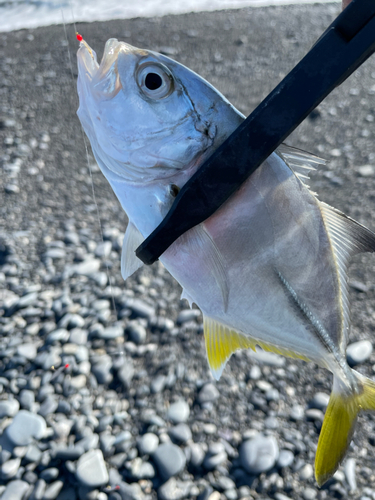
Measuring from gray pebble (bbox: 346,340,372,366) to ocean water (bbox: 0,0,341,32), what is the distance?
19.6 ft

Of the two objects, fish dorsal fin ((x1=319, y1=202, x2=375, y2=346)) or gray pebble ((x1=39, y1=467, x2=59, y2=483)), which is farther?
gray pebble ((x1=39, y1=467, x2=59, y2=483))

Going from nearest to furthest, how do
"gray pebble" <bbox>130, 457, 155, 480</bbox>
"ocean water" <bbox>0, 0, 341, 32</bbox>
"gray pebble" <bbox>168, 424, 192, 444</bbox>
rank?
"gray pebble" <bbox>130, 457, 155, 480</bbox> → "gray pebble" <bbox>168, 424, 192, 444</bbox> → "ocean water" <bbox>0, 0, 341, 32</bbox>

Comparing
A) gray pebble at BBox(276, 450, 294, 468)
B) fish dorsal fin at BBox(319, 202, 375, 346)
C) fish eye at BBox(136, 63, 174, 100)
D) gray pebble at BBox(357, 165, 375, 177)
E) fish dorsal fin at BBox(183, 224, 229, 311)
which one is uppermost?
fish eye at BBox(136, 63, 174, 100)

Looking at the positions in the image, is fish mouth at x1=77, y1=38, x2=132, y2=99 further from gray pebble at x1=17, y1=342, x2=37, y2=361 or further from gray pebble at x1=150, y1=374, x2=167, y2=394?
gray pebble at x1=17, y1=342, x2=37, y2=361

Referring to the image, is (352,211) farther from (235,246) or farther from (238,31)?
(238,31)

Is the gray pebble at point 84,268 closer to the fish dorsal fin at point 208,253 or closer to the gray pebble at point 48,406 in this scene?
the gray pebble at point 48,406

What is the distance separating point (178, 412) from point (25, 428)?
2.30 ft

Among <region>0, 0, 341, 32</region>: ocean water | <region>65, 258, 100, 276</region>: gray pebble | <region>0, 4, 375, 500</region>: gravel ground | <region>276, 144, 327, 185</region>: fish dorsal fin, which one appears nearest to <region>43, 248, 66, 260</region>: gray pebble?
<region>0, 4, 375, 500</region>: gravel ground

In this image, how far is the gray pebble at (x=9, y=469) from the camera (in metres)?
1.98

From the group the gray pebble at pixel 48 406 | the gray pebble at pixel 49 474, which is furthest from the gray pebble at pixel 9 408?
the gray pebble at pixel 49 474

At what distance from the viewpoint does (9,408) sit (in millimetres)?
2197

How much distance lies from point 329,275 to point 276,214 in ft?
0.80

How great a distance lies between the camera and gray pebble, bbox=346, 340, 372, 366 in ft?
8.27

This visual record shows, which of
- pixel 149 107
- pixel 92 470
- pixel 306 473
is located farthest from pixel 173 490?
pixel 149 107
